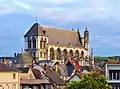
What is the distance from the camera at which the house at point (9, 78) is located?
224 feet

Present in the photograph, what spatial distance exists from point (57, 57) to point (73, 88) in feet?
436

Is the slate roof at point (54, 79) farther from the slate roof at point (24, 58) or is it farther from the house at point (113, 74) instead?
the slate roof at point (24, 58)

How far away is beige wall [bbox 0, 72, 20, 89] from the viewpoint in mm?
68312

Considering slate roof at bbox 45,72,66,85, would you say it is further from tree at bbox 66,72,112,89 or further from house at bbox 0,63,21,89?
tree at bbox 66,72,112,89

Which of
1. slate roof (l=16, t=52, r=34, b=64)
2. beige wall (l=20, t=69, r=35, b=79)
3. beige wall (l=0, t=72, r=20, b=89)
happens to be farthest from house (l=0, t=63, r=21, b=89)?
slate roof (l=16, t=52, r=34, b=64)

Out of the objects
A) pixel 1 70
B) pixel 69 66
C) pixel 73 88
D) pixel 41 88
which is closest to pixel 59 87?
pixel 41 88

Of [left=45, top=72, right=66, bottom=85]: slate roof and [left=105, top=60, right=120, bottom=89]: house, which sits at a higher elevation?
[left=105, top=60, right=120, bottom=89]: house

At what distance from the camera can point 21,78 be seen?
247ft

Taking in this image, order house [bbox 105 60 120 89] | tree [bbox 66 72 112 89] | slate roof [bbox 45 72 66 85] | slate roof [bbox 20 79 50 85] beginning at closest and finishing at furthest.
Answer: tree [bbox 66 72 112 89], house [bbox 105 60 120 89], slate roof [bbox 20 79 50 85], slate roof [bbox 45 72 66 85]

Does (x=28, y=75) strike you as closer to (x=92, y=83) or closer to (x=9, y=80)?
(x=9, y=80)

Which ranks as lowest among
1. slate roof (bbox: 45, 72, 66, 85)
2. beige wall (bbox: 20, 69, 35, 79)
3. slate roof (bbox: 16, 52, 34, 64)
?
slate roof (bbox: 16, 52, 34, 64)

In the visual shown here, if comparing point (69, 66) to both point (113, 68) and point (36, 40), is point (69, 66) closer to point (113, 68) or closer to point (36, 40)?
point (113, 68)

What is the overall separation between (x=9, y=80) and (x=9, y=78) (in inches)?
10.8

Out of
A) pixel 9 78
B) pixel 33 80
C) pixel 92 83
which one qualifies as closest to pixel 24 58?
pixel 33 80
